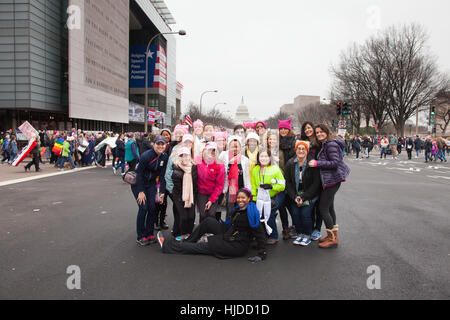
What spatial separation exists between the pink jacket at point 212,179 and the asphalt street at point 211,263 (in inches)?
38.8

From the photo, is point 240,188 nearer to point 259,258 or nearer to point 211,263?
point 259,258

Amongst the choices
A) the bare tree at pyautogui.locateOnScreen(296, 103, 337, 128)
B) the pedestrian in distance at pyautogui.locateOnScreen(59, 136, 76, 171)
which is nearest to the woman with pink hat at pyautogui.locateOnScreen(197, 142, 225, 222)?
the pedestrian in distance at pyautogui.locateOnScreen(59, 136, 76, 171)

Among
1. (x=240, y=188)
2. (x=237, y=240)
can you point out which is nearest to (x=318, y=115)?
(x=240, y=188)

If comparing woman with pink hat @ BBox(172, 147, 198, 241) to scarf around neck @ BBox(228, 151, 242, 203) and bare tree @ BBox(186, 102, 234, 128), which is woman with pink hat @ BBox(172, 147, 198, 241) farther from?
bare tree @ BBox(186, 102, 234, 128)

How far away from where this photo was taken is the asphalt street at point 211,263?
339cm

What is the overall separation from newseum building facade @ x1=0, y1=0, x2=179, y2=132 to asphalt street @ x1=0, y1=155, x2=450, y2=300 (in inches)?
1031

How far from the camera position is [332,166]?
4727mm

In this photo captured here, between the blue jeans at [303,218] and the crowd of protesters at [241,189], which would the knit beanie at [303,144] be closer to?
the crowd of protesters at [241,189]

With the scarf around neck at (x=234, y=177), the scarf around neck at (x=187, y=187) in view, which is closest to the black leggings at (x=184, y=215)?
the scarf around neck at (x=187, y=187)

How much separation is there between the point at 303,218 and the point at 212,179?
1.48 metres

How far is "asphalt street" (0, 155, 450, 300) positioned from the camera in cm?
339
